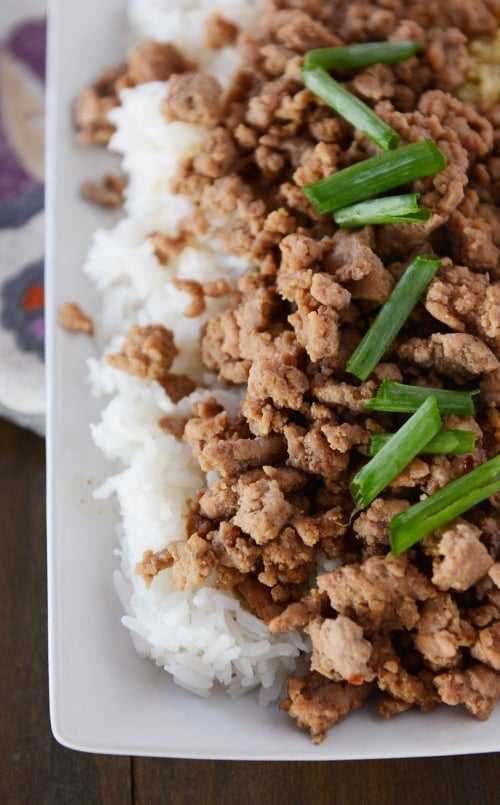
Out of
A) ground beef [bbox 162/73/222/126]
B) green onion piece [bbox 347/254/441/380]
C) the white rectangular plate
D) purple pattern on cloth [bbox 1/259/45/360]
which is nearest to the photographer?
the white rectangular plate

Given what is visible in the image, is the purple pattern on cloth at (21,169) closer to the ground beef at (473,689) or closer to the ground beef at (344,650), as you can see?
the ground beef at (344,650)

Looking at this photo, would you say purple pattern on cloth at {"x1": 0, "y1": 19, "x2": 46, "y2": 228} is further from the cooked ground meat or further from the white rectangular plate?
the cooked ground meat

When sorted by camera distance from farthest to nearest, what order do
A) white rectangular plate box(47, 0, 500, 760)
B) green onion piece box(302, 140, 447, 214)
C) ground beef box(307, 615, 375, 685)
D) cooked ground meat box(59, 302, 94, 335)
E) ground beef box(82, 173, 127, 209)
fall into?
ground beef box(82, 173, 127, 209) < cooked ground meat box(59, 302, 94, 335) < green onion piece box(302, 140, 447, 214) < white rectangular plate box(47, 0, 500, 760) < ground beef box(307, 615, 375, 685)

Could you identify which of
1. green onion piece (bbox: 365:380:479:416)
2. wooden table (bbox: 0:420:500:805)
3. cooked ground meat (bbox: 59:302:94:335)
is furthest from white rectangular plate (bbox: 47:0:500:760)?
green onion piece (bbox: 365:380:479:416)

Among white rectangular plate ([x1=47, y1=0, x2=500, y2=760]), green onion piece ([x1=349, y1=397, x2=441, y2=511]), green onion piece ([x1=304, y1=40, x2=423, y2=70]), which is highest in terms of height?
green onion piece ([x1=304, y1=40, x2=423, y2=70])

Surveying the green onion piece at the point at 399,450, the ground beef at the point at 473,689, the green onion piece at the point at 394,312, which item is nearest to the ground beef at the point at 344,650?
the ground beef at the point at 473,689

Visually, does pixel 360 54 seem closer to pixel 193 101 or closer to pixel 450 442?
pixel 193 101

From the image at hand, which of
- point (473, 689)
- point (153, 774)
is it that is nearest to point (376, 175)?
point (473, 689)
